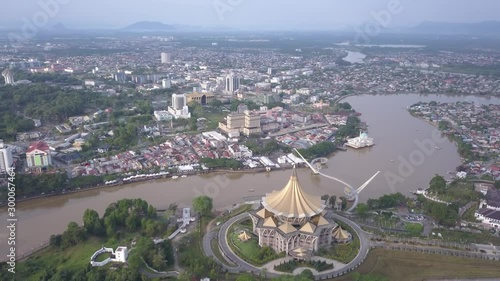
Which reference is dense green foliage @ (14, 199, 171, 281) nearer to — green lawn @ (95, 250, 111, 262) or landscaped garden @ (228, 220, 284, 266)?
green lawn @ (95, 250, 111, 262)

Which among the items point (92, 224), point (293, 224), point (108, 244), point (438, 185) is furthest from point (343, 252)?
point (92, 224)

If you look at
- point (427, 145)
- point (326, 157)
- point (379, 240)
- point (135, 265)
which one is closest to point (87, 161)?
point (135, 265)

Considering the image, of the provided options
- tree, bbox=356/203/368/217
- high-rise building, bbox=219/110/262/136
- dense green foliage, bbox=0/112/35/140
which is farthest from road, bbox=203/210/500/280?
dense green foliage, bbox=0/112/35/140

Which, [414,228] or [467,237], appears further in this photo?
[414,228]

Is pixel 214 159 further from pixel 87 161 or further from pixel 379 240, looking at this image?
pixel 379 240

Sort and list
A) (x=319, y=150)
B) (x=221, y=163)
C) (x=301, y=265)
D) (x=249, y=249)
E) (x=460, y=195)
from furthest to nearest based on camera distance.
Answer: (x=319, y=150) < (x=221, y=163) < (x=460, y=195) < (x=249, y=249) < (x=301, y=265)

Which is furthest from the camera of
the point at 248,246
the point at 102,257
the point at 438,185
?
A: the point at 438,185

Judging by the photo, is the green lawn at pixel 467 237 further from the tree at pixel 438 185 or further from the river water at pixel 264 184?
the river water at pixel 264 184

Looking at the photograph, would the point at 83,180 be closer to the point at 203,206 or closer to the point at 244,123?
the point at 203,206
